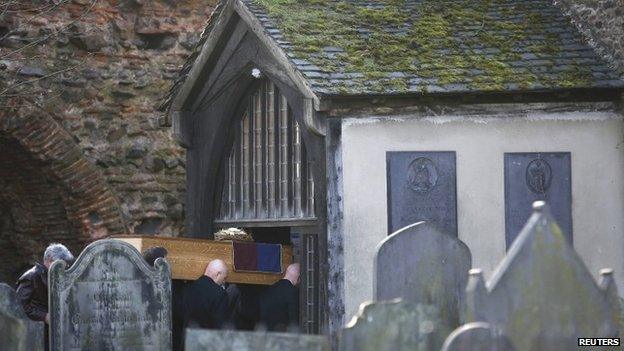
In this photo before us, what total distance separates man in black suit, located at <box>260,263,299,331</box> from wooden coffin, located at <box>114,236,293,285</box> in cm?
38

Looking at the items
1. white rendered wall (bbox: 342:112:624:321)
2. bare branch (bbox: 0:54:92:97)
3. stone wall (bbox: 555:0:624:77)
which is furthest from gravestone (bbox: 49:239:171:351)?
stone wall (bbox: 555:0:624:77)

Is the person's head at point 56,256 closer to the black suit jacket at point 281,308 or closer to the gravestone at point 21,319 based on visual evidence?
the gravestone at point 21,319

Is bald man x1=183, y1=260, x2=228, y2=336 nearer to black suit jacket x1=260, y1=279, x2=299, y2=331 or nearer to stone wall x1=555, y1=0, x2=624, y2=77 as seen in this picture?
black suit jacket x1=260, y1=279, x2=299, y2=331

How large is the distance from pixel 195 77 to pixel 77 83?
4.08 m

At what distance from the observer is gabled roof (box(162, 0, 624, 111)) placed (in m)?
15.7

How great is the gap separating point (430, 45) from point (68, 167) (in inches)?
261

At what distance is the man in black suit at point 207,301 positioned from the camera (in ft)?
52.1

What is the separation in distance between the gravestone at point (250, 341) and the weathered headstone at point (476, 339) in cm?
170

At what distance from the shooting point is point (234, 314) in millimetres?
16344

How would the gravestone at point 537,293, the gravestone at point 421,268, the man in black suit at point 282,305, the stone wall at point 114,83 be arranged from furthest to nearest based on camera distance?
the stone wall at point 114,83 → the man in black suit at point 282,305 → the gravestone at point 421,268 → the gravestone at point 537,293

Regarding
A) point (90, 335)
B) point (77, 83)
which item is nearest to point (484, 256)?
point (90, 335)

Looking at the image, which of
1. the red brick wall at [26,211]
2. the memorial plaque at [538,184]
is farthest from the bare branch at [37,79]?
the memorial plaque at [538,184]

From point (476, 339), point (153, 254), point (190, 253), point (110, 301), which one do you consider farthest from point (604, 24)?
point (476, 339)

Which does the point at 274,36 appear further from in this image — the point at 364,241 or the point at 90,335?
the point at 90,335
